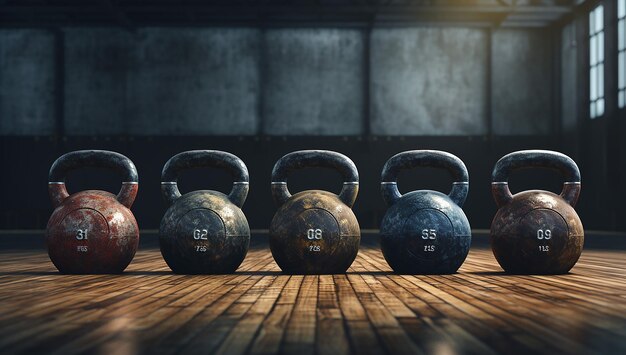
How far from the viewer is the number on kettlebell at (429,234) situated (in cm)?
855

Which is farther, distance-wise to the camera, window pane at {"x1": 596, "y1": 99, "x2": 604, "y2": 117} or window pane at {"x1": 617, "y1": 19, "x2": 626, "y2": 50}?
window pane at {"x1": 596, "y1": 99, "x2": 604, "y2": 117}

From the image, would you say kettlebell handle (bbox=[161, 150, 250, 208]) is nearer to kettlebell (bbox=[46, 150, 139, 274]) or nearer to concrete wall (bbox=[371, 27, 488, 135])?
kettlebell (bbox=[46, 150, 139, 274])

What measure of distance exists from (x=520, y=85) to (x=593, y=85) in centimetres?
319

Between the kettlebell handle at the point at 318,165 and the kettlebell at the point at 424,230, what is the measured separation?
1.40 feet

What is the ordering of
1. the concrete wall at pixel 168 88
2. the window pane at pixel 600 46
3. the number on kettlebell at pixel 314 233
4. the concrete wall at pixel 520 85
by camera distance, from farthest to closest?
the concrete wall at pixel 520 85, the concrete wall at pixel 168 88, the window pane at pixel 600 46, the number on kettlebell at pixel 314 233

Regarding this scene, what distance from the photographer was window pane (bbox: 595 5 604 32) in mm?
25594

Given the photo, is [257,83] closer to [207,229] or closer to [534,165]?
[534,165]

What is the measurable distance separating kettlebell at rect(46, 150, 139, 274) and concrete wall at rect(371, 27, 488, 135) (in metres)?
20.2

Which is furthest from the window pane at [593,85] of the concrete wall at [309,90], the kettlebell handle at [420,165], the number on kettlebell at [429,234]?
the number on kettlebell at [429,234]

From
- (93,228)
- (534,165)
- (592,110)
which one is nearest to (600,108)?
(592,110)

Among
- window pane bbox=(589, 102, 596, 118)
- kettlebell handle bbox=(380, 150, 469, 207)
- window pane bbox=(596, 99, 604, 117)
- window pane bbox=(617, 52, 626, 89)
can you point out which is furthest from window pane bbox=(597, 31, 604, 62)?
kettlebell handle bbox=(380, 150, 469, 207)

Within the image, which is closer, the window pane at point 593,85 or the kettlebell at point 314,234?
the kettlebell at point 314,234

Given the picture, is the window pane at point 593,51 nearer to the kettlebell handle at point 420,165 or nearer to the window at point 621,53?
the window at point 621,53

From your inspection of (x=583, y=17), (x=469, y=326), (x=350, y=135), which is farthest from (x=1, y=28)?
(x=469, y=326)
